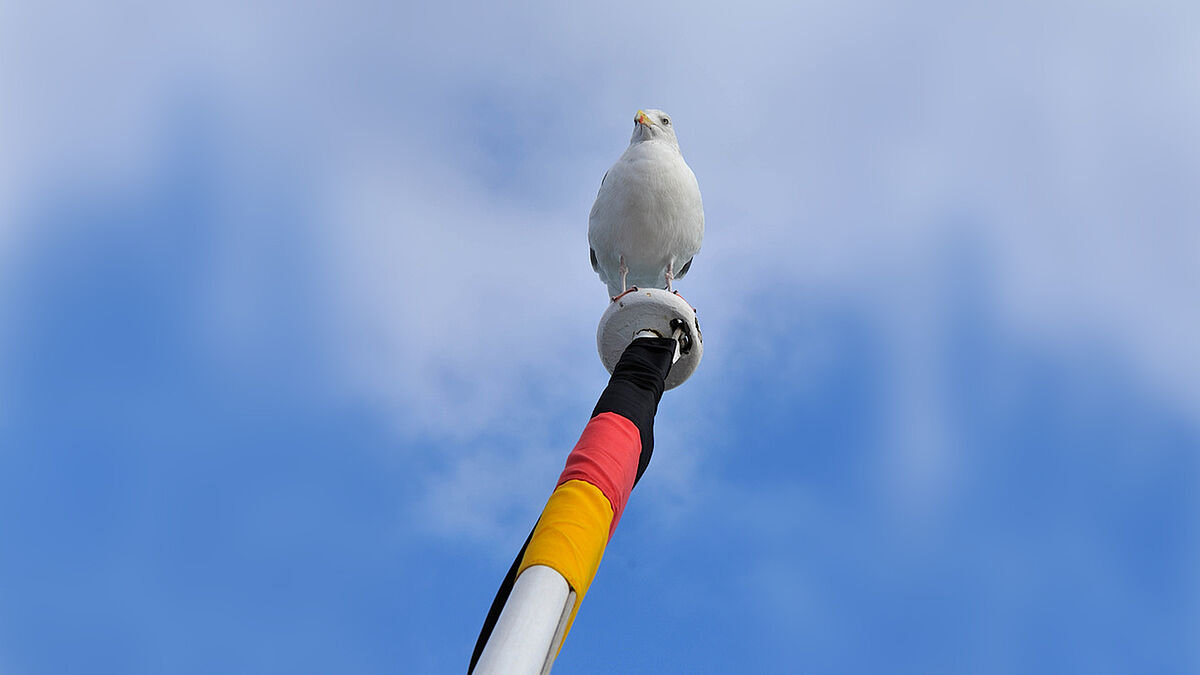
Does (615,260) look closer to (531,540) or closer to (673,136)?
(673,136)

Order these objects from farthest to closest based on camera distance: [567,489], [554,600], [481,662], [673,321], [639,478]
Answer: [673,321] → [639,478] → [567,489] → [554,600] → [481,662]

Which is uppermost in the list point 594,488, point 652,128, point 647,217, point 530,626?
point 652,128

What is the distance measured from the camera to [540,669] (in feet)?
11.7

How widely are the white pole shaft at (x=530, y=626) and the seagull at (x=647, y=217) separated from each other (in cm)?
317

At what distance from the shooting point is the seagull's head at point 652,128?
23.8 ft

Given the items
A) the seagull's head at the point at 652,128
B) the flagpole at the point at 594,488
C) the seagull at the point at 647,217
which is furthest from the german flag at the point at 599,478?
the seagull's head at the point at 652,128

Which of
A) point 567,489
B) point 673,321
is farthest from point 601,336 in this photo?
point 567,489

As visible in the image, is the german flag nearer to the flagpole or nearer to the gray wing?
the flagpole

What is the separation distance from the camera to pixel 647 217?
6.77 m

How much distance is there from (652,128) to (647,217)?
865 millimetres

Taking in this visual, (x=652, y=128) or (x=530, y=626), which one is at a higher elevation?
(x=652, y=128)

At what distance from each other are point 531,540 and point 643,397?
1299mm

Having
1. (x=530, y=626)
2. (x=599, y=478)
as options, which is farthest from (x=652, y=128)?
(x=530, y=626)

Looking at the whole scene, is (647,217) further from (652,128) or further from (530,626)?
(530,626)
